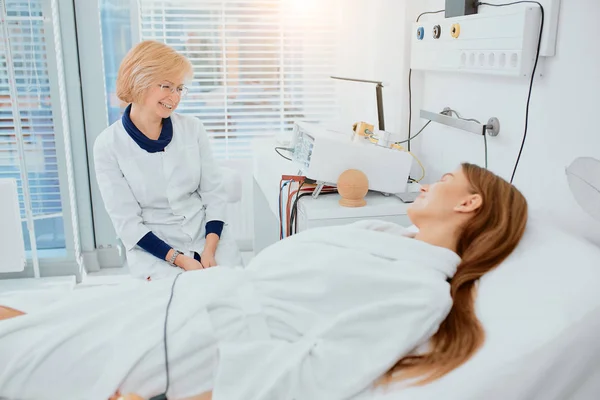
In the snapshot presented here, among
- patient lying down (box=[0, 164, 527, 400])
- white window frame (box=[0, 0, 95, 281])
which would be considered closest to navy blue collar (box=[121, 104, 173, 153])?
patient lying down (box=[0, 164, 527, 400])

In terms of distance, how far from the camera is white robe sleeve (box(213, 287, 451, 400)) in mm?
1007

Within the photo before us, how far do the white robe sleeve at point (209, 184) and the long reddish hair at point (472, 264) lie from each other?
1027 mm

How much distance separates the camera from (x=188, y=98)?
3.00 m

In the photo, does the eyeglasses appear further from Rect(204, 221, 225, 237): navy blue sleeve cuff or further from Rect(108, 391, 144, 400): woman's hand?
Rect(108, 391, 144, 400): woman's hand

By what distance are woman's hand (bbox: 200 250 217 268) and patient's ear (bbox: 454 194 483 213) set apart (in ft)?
3.22

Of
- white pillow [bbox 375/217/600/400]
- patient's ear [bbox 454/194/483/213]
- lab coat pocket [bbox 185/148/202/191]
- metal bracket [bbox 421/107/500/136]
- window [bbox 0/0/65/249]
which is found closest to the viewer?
white pillow [bbox 375/217/600/400]

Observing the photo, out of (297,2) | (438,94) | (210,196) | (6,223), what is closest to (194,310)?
(210,196)

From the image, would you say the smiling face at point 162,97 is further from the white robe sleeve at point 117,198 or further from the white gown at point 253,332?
the white gown at point 253,332

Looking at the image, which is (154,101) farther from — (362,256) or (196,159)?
(362,256)

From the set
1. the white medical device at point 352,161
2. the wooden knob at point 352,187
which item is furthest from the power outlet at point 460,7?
the wooden knob at point 352,187

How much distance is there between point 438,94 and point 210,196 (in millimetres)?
970

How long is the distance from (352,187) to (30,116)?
1803mm

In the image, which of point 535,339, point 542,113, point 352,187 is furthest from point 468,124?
point 535,339

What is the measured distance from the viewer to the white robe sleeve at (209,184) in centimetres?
208
